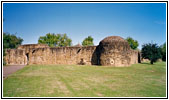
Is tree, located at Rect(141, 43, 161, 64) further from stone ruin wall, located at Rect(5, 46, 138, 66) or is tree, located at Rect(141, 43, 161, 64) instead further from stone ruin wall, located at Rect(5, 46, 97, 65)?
stone ruin wall, located at Rect(5, 46, 97, 65)

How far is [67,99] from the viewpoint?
15.7ft

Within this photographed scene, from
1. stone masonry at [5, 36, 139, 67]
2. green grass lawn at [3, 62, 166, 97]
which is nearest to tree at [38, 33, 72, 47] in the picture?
stone masonry at [5, 36, 139, 67]

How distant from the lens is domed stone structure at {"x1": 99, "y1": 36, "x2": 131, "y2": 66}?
763 inches

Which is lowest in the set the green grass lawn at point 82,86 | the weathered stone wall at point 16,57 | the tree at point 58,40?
the green grass lawn at point 82,86

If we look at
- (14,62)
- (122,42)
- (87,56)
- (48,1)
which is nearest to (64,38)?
(14,62)

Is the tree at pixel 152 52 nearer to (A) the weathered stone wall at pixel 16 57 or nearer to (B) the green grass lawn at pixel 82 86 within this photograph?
(B) the green grass lawn at pixel 82 86

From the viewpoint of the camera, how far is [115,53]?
1941 cm

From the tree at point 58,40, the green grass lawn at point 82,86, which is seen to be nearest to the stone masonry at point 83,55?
the green grass lawn at point 82,86

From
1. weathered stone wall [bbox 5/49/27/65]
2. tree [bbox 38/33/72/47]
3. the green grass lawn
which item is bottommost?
the green grass lawn

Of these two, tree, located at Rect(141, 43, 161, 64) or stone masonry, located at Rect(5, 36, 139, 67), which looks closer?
stone masonry, located at Rect(5, 36, 139, 67)

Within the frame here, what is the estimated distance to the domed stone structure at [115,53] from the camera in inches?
763

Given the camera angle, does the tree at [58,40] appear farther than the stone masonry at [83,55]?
Yes

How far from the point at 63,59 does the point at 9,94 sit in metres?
18.7

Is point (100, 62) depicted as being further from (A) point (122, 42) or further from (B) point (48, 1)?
(B) point (48, 1)
